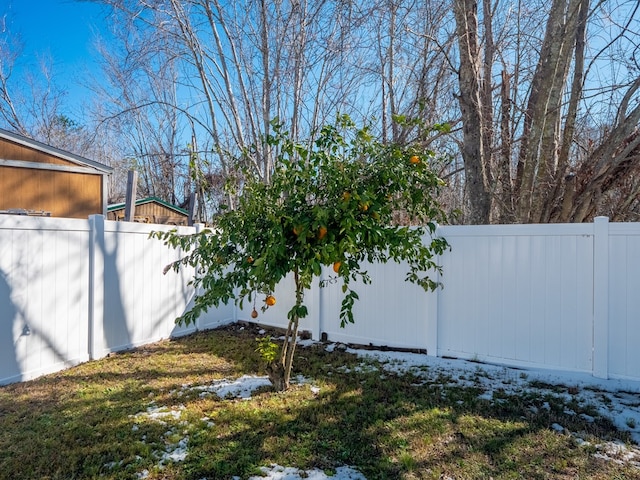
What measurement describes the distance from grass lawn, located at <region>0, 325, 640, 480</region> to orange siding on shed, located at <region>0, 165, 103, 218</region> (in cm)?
607

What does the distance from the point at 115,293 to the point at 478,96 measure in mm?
4770

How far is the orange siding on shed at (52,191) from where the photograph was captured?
790 cm

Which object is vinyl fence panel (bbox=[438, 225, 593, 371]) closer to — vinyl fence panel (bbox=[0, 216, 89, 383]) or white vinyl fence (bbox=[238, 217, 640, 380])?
white vinyl fence (bbox=[238, 217, 640, 380])

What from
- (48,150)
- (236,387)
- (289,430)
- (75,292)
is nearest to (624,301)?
(289,430)

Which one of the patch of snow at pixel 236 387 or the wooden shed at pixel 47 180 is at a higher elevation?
the wooden shed at pixel 47 180

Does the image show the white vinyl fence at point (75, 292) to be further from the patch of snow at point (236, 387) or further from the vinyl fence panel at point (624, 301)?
the vinyl fence panel at point (624, 301)

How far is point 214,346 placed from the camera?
4.77m

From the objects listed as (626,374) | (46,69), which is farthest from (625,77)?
(46,69)

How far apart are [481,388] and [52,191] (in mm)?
9014

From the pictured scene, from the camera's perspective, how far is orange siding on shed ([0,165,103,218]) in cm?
790

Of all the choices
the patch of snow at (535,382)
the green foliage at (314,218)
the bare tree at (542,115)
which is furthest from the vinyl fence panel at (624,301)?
the green foliage at (314,218)

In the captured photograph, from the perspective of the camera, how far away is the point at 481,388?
3.38 metres

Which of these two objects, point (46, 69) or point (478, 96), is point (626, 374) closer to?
point (478, 96)

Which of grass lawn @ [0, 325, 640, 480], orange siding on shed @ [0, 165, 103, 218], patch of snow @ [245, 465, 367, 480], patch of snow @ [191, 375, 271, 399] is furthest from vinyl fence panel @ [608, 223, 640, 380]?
orange siding on shed @ [0, 165, 103, 218]
